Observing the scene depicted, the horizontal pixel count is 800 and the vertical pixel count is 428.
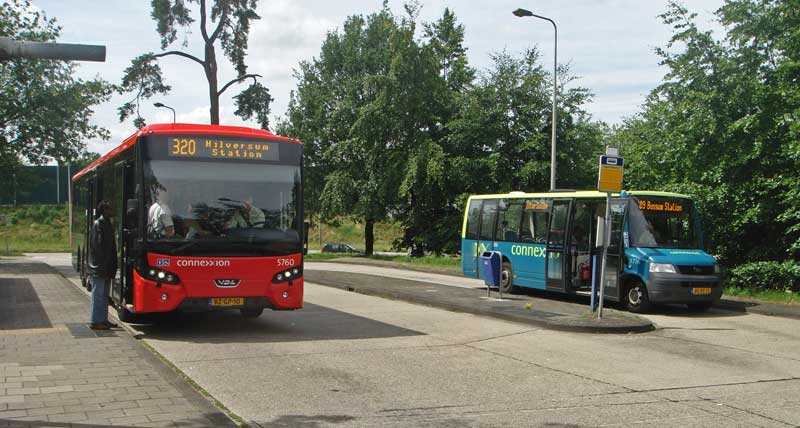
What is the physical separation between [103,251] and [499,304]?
755 centimetres

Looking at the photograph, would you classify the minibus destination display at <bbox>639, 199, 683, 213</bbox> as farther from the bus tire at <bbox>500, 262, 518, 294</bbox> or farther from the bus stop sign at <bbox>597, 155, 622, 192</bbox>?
the bus tire at <bbox>500, 262, 518, 294</bbox>

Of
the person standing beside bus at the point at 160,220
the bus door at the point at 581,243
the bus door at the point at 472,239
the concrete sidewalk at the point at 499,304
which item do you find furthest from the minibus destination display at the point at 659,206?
the person standing beside bus at the point at 160,220

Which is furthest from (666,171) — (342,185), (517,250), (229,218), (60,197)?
(60,197)

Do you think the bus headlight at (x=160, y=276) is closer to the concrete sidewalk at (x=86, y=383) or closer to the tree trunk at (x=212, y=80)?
the concrete sidewalk at (x=86, y=383)

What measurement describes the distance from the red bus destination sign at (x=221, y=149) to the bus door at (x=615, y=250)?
24.4 ft

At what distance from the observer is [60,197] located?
75.4 metres

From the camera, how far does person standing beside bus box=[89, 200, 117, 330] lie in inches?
431

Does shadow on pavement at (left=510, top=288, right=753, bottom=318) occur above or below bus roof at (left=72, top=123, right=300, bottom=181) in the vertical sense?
below

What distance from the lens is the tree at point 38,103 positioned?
32.3m

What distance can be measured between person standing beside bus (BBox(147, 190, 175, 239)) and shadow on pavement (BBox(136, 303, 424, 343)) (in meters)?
1.49

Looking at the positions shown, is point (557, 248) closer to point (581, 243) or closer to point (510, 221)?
point (581, 243)

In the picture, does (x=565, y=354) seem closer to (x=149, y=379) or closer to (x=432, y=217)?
(x=149, y=379)

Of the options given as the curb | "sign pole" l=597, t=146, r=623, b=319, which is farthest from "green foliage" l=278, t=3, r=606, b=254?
the curb

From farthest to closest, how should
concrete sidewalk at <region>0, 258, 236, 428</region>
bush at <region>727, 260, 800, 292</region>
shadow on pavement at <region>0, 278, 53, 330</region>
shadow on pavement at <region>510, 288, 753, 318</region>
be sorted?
bush at <region>727, 260, 800, 292</region>
shadow on pavement at <region>510, 288, 753, 318</region>
shadow on pavement at <region>0, 278, 53, 330</region>
concrete sidewalk at <region>0, 258, 236, 428</region>
